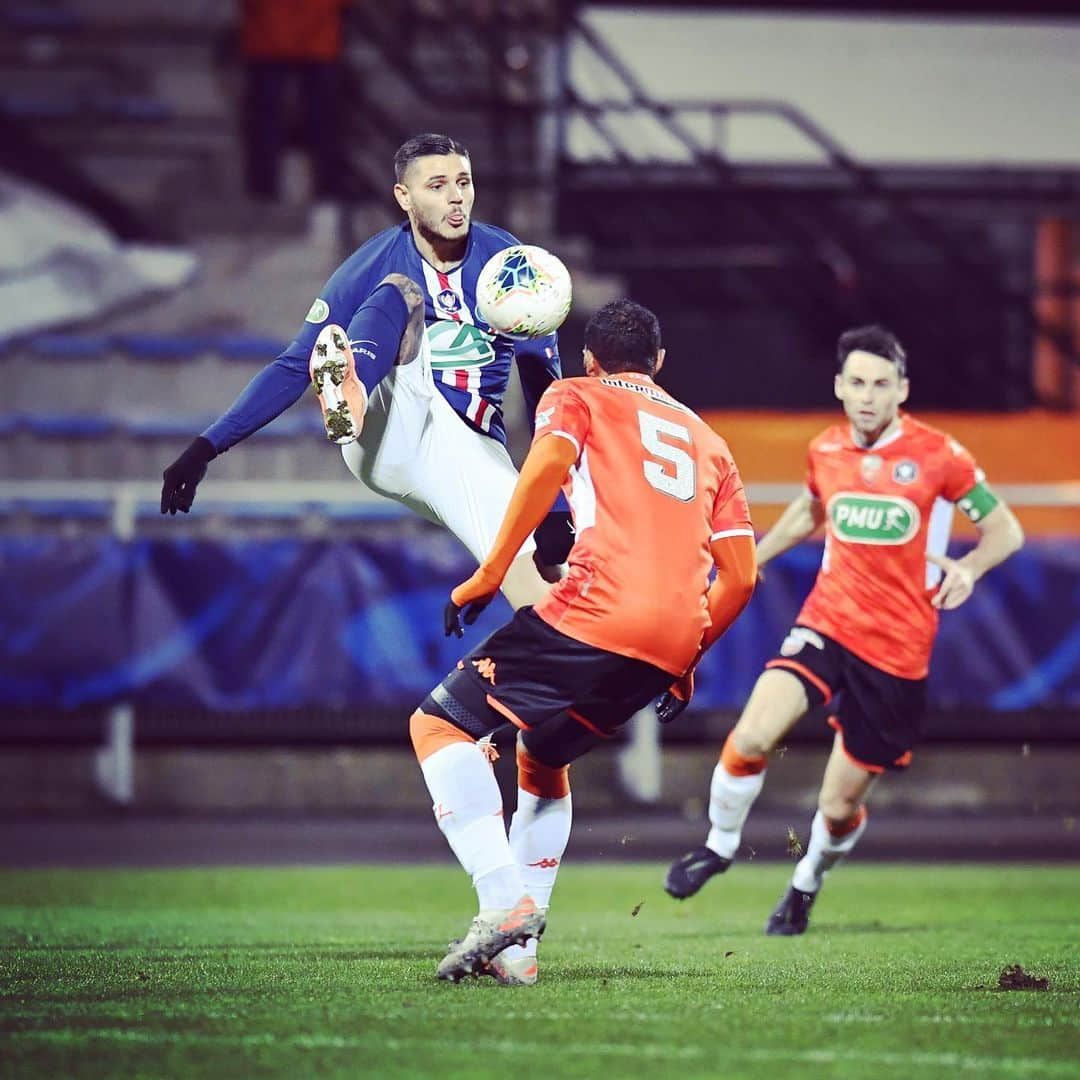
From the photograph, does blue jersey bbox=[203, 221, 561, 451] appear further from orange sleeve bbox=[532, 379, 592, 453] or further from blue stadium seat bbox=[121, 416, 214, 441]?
blue stadium seat bbox=[121, 416, 214, 441]

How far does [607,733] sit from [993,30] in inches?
629

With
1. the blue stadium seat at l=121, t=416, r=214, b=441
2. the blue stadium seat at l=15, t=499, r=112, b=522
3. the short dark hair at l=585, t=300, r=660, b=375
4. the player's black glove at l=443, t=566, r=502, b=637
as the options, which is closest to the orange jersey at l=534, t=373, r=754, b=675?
the short dark hair at l=585, t=300, r=660, b=375

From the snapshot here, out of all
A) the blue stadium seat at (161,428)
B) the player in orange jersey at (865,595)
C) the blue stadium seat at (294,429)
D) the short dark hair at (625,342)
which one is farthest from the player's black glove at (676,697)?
the blue stadium seat at (161,428)

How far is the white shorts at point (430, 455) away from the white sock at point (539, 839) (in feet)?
2.53

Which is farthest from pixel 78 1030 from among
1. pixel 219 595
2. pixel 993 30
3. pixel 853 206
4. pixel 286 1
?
pixel 993 30

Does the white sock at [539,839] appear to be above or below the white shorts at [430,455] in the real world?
below

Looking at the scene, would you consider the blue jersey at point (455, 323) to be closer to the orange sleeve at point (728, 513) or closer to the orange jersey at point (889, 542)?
the orange sleeve at point (728, 513)

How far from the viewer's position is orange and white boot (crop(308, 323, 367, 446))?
574 cm

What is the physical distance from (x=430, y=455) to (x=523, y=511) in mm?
906

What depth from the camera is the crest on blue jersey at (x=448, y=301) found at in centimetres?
621

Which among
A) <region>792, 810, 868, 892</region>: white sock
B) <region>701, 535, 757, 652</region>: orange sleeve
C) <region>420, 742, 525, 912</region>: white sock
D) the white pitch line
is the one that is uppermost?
<region>701, 535, 757, 652</region>: orange sleeve

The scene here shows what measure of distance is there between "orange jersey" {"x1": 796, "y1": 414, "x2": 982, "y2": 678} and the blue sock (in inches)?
101

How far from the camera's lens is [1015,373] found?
1719 cm

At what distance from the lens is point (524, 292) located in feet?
19.6
